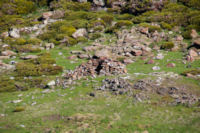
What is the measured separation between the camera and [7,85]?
21031 mm

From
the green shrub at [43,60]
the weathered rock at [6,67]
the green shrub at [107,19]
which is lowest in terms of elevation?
the weathered rock at [6,67]

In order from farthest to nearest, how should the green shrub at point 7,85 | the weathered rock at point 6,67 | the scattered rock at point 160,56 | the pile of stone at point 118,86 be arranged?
the scattered rock at point 160,56
the weathered rock at point 6,67
the green shrub at point 7,85
the pile of stone at point 118,86

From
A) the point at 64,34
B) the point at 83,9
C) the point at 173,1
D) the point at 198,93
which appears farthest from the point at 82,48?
the point at 173,1

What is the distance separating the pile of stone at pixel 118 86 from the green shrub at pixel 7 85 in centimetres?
946

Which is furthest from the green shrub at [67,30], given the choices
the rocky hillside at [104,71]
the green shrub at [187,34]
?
the green shrub at [187,34]

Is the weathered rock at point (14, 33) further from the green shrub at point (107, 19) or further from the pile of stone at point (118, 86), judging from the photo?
the pile of stone at point (118, 86)

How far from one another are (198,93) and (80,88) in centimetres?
1027

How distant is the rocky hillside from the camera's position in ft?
42.5

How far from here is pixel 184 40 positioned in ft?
106

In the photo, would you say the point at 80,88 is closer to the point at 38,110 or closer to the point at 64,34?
the point at 38,110

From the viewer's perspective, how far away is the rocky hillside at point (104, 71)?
1295 cm

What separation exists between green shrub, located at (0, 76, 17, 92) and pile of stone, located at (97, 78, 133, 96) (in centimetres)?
946

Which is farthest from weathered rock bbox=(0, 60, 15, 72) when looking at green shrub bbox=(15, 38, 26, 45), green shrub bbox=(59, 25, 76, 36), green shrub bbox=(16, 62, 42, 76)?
green shrub bbox=(59, 25, 76, 36)

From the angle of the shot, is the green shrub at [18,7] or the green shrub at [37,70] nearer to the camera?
the green shrub at [37,70]
